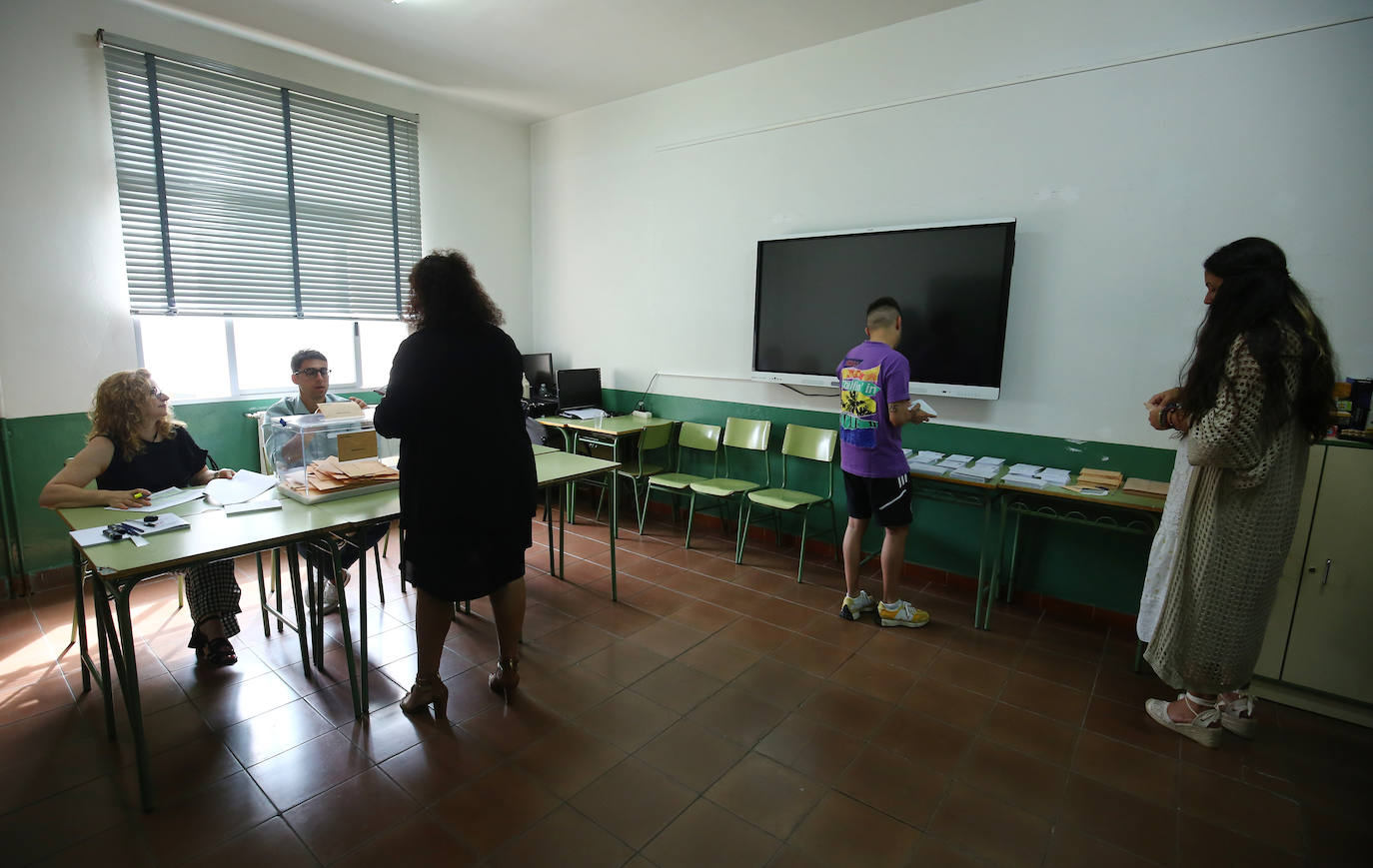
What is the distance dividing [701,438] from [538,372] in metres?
1.72

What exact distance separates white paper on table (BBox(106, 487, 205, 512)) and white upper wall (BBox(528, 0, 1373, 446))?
127 inches

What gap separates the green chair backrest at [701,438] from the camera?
4750 mm

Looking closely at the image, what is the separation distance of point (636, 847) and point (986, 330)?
300 centimetres

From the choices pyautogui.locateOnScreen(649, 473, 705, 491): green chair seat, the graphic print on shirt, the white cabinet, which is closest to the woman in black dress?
the graphic print on shirt

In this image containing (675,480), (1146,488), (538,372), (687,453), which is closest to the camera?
(1146,488)

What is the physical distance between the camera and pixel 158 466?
8.91ft

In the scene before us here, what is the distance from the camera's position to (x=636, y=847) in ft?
6.24

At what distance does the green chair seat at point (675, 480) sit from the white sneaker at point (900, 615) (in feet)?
5.23

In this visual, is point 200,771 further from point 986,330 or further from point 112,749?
point 986,330

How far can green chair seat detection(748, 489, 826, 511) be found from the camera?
394 cm

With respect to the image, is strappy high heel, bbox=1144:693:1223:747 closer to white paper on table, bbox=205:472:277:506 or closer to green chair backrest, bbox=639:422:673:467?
green chair backrest, bbox=639:422:673:467

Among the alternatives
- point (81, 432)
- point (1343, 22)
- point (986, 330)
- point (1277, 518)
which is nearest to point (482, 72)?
point (81, 432)

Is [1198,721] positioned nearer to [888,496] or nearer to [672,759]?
[888,496]

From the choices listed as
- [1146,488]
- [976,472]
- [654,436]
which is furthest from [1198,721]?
[654,436]
